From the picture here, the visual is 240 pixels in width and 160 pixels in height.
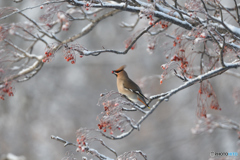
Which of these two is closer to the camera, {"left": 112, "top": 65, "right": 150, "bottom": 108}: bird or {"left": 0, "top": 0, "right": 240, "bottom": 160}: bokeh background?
{"left": 112, "top": 65, "right": 150, "bottom": 108}: bird

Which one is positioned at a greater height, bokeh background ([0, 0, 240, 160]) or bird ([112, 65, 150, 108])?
bokeh background ([0, 0, 240, 160])

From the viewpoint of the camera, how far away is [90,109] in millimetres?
15906

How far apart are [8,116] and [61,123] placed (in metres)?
2.34

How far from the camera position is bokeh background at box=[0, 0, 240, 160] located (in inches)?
508

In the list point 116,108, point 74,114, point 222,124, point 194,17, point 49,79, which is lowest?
point 116,108

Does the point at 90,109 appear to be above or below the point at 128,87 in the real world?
above

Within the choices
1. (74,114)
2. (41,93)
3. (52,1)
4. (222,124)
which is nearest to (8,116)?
(41,93)

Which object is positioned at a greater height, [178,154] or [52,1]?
[178,154]

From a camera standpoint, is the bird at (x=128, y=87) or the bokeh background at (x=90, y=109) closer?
the bird at (x=128, y=87)

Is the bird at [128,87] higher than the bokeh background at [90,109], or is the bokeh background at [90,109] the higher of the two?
the bokeh background at [90,109]

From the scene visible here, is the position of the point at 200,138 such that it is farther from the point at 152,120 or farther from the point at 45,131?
the point at 45,131

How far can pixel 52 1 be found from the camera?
12.1 feet

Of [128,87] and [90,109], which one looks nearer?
[128,87]

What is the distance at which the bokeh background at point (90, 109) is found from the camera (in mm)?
12914
